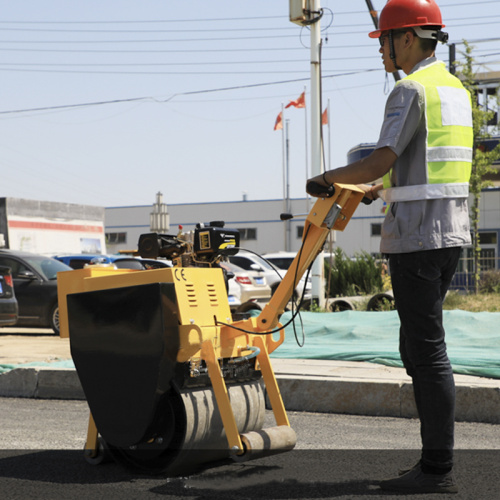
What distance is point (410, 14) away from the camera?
3523mm

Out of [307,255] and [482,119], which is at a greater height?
[482,119]

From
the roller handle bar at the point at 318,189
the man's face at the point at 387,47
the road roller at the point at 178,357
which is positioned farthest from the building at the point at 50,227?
the man's face at the point at 387,47

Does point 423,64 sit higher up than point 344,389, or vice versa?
point 423,64

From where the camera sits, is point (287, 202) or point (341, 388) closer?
point (341, 388)

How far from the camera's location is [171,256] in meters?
4.15

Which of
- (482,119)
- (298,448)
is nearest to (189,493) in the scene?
(298,448)

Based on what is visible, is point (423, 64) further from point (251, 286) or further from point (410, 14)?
point (251, 286)

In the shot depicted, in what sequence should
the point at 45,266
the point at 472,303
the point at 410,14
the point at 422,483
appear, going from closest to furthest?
the point at 422,483, the point at 410,14, the point at 472,303, the point at 45,266

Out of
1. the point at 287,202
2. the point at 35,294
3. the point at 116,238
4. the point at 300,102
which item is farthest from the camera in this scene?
the point at 116,238

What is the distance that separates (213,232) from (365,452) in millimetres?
1482

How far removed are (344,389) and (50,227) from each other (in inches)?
750

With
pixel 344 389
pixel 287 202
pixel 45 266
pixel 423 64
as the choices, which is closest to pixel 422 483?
pixel 423 64

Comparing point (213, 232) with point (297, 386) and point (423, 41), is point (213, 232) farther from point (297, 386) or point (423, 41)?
point (297, 386)

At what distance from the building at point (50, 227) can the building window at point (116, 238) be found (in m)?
34.0
